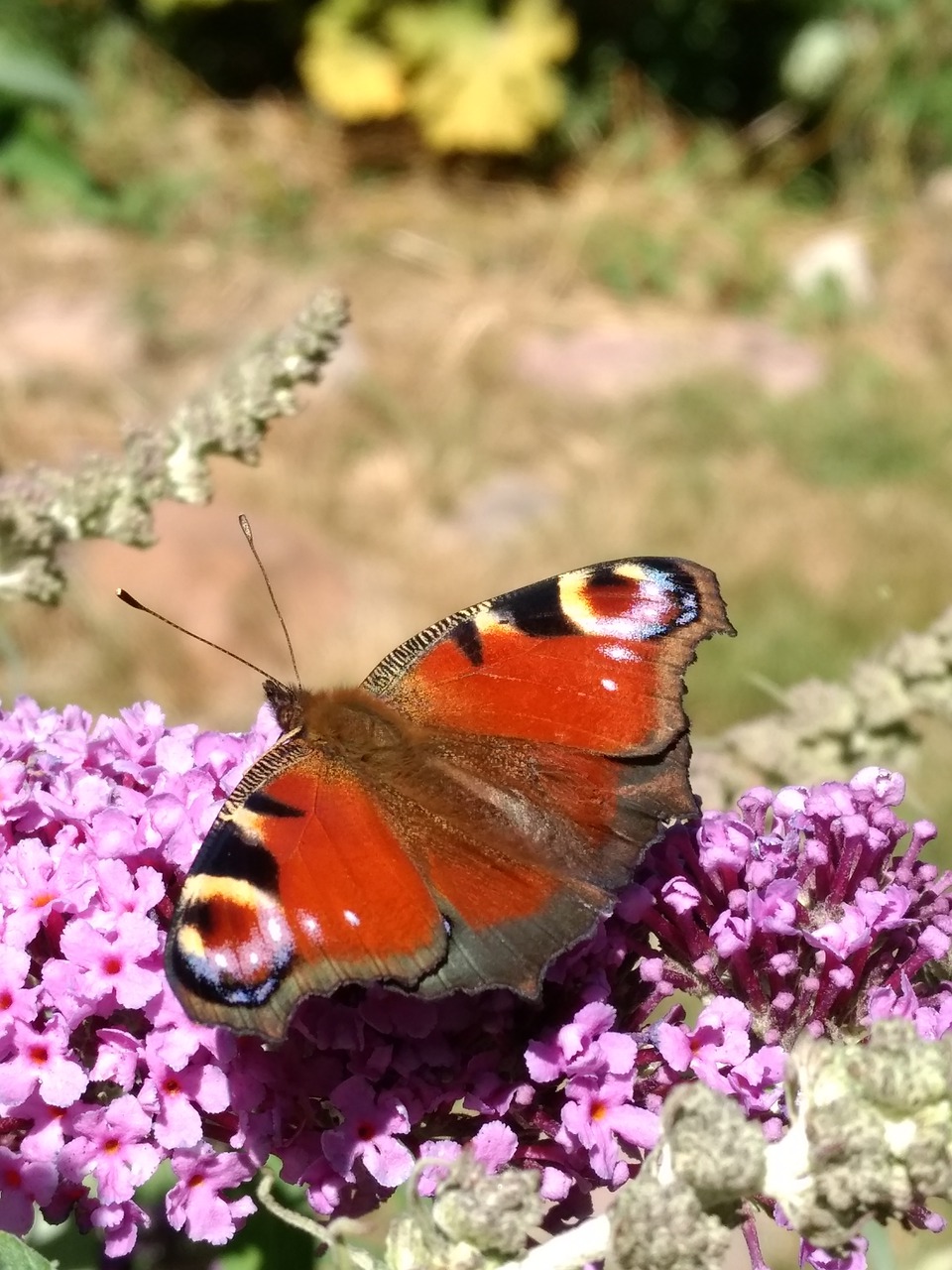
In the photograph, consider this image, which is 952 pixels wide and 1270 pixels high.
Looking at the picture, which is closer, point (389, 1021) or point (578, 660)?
point (389, 1021)

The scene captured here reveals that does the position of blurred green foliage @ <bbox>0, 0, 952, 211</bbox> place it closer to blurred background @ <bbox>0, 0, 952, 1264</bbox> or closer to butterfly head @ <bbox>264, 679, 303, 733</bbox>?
blurred background @ <bbox>0, 0, 952, 1264</bbox>

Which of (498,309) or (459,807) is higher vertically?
(459,807)

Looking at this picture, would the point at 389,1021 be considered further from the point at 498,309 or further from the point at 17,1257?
the point at 498,309

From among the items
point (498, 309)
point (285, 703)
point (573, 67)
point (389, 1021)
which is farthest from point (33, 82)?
point (573, 67)

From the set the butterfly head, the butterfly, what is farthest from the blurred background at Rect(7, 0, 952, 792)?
the butterfly

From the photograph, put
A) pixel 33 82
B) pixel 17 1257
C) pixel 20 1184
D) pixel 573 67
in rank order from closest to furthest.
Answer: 1. pixel 17 1257
2. pixel 20 1184
3. pixel 33 82
4. pixel 573 67

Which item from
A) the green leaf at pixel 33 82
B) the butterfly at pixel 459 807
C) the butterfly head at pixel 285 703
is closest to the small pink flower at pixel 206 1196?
the butterfly at pixel 459 807

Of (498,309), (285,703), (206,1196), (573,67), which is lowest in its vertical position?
(498,309)
